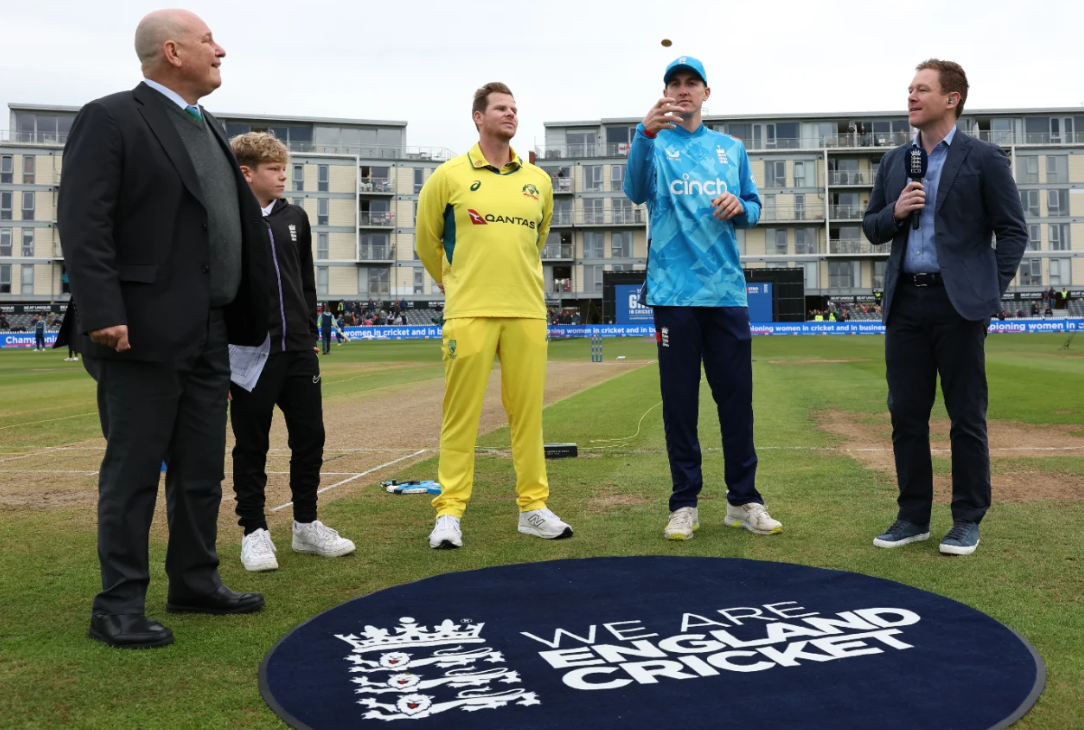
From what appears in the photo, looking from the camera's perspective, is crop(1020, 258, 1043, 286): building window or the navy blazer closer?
the navy blazer

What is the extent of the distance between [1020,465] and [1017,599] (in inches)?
155

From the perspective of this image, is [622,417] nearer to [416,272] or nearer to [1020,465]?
[1020,465]

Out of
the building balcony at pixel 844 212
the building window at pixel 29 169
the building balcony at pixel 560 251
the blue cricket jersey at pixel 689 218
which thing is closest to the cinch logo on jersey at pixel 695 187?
the blue cricket jersey at pixel 689 218

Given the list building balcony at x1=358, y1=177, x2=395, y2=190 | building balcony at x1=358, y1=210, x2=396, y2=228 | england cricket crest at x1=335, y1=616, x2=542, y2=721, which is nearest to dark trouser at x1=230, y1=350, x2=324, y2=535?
england cricket crest at x1=335, y1=616, x2=542, y2=721

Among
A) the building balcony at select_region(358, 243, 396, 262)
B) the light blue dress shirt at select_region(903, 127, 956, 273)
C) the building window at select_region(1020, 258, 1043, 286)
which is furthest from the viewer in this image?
the building balcony at select_region(358, 243, 396, 262)

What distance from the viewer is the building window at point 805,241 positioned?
73.2m

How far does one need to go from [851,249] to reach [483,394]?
7156 cm

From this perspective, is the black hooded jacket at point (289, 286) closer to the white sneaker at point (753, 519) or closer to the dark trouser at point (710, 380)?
the dark trouser at point (710, 380)

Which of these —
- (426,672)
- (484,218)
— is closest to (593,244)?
(484,218)

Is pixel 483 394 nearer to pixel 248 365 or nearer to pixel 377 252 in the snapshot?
pixel 248 365

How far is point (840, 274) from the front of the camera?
73.0 meters

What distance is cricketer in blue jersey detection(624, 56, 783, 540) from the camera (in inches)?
197

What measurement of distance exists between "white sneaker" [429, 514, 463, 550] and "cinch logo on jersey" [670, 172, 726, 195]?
82.3 inches

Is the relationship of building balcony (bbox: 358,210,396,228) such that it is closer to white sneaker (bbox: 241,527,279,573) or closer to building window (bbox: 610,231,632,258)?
building window (bbox: 610,231,632,258)
